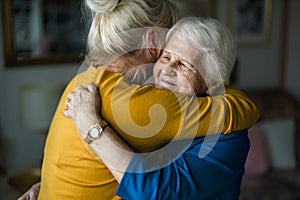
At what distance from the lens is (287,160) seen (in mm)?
3920

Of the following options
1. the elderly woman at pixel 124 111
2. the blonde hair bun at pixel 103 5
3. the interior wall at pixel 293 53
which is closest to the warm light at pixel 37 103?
the interior wall at pixel 293 53

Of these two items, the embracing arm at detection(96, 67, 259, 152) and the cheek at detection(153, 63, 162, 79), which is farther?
the cheek at detection(153, 63, 162, 79)

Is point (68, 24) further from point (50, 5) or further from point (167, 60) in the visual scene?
point (167, 60)

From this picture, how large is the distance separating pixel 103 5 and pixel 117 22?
0.05 meters

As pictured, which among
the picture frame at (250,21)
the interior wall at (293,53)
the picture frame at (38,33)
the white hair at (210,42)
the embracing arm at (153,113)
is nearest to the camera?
the embracing arm at (153,113)

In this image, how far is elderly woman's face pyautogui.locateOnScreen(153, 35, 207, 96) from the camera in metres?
1.10

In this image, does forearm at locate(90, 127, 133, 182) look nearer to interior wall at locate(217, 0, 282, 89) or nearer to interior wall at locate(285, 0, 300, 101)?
interior wall at locate(217, 0, 282, 89)

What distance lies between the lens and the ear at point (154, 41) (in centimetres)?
112

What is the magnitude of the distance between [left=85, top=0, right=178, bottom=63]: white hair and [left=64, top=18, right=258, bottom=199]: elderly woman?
3.0 inches

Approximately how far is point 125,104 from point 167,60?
0.19 metres

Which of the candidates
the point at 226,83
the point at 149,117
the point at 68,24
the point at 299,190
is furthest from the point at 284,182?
the point at 149,117

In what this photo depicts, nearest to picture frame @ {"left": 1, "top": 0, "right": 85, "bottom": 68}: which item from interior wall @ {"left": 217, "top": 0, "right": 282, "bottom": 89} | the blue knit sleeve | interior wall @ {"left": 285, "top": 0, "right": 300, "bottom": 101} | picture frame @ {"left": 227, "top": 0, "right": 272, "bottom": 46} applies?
picture frame @ {"left": 227, "top": 0, "right": 272, "bottom": 46}

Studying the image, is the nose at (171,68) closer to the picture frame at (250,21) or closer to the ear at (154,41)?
the ear at (154,41)

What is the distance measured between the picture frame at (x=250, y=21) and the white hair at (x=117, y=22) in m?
3.35
